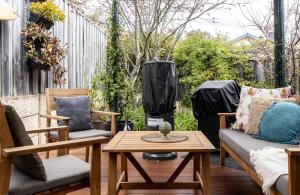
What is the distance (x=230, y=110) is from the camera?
3.89 meters

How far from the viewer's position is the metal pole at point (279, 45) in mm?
4406

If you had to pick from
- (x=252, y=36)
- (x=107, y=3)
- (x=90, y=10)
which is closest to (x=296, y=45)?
(x=252, y=36)

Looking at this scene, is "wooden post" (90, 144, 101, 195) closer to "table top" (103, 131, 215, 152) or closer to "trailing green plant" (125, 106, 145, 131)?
"table top" (103, 131, 215, 152)

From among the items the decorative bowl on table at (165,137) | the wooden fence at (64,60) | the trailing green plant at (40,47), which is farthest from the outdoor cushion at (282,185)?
the trailing green plant at (40,47)

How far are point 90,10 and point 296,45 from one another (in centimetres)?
415

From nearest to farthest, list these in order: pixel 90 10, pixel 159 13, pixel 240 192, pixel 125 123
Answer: pixel 240 192 < pixel 125 123 < pixel 159 13 < pixel 90 10

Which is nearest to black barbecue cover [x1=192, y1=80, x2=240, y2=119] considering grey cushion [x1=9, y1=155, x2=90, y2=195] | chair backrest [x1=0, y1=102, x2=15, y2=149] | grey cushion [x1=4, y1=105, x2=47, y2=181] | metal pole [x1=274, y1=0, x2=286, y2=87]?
metal pole [x1=274, y1=0, x2=286, y2=87]

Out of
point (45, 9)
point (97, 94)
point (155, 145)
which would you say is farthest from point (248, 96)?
point (97, 94)

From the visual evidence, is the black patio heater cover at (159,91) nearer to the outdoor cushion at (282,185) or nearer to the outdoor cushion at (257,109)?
the outdoor cushion at (257,109)

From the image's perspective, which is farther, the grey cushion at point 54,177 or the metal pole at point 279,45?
the metal pole at point 279,45

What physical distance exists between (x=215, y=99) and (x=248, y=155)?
1727mm

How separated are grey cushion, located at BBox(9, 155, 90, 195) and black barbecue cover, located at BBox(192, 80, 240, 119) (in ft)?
7.89

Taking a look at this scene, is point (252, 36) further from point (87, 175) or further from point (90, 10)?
point (87, 175)

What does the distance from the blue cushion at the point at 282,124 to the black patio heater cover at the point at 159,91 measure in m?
1.23
